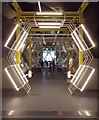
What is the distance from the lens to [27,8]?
500 inches

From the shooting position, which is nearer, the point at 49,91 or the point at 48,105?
the point at 48,105

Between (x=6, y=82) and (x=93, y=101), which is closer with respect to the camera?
(x=93, y=101)

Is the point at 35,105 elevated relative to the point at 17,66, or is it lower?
lower

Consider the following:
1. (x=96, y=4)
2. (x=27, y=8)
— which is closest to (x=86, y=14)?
(x=96, y=4)

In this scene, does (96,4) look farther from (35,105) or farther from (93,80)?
(35,105)

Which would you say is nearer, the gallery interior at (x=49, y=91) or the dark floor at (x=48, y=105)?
the dark floor at (x=48, y=105)

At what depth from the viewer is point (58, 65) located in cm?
2697

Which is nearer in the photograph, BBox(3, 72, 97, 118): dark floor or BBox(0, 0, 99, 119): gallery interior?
BBox(3, 72, 97, 118): dark floor

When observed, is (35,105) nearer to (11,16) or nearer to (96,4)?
(11,16)

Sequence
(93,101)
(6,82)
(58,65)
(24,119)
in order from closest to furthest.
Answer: (24,119) → (93,101) → (6,82) → (58,65)

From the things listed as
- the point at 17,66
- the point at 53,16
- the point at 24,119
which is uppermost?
the point at 53,16

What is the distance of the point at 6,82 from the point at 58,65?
50.4 feet

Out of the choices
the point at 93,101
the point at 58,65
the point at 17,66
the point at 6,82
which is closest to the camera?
the point at 93,101

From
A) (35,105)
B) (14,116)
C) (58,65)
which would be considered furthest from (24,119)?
(58,65)
